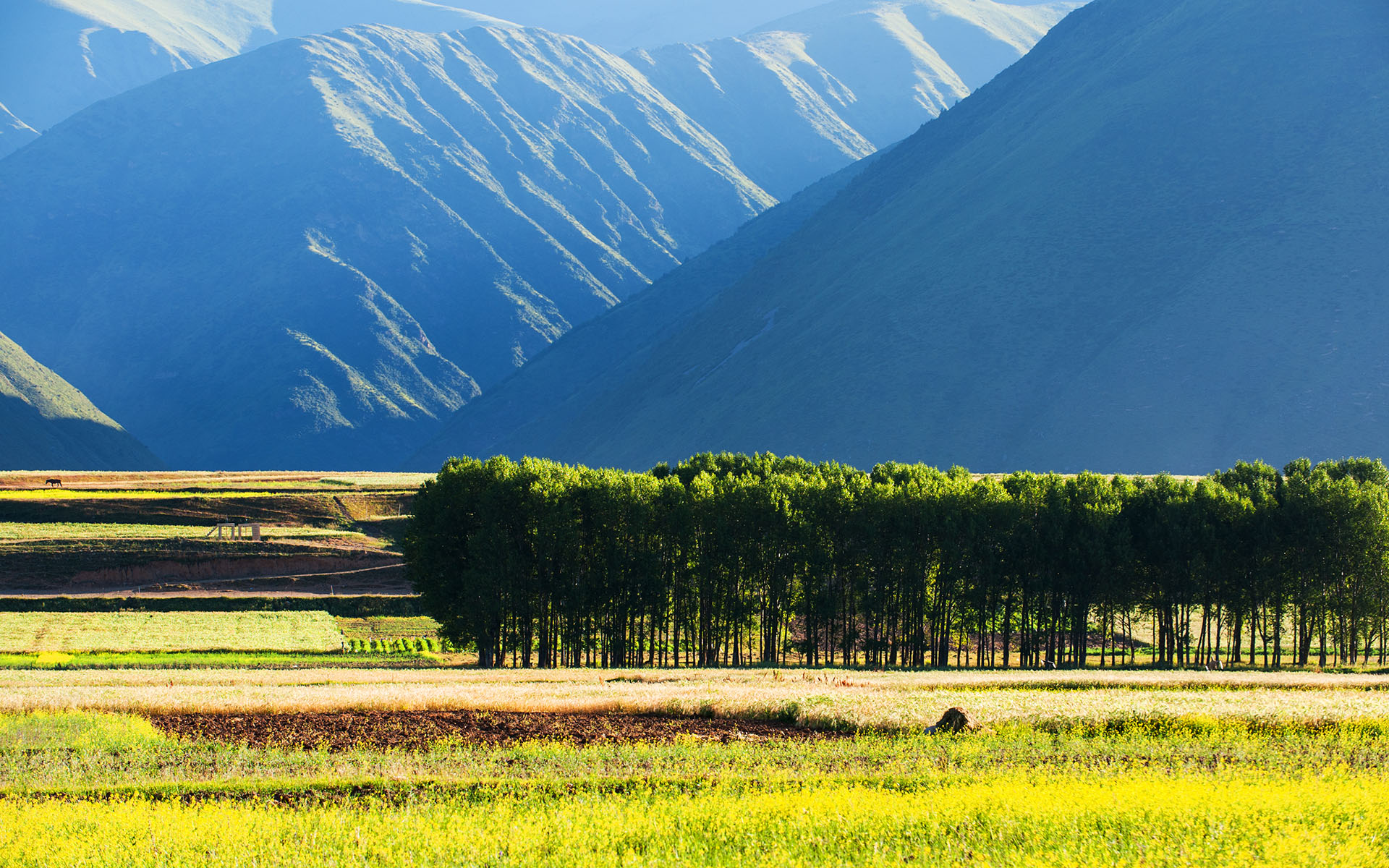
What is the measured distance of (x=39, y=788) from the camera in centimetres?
2519

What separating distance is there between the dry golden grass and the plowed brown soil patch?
125 centimetres

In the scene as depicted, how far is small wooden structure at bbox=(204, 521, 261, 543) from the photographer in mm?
109812

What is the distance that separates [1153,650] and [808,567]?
94.6 ft

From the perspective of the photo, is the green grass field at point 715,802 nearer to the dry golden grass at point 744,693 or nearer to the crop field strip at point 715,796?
the crop field strip at point 715,796

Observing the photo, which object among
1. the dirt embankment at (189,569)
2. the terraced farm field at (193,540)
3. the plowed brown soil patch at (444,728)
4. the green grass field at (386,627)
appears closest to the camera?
the plowed brown soil patch at (444,728)

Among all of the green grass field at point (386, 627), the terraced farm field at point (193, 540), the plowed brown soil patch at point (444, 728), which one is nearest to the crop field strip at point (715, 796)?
the plowed brown soil patch at point (444, 728)

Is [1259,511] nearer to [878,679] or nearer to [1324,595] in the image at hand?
[1324,595]

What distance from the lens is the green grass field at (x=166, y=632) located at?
7012 cm

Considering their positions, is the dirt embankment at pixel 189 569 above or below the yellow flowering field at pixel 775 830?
above

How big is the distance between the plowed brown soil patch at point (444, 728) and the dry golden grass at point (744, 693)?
4.09 ft

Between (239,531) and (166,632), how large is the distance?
39470mm

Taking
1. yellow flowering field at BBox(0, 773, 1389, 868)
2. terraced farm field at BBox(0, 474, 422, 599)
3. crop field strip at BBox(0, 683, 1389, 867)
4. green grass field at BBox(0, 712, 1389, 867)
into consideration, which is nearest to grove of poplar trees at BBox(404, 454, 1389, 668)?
terraced farm field at BBox(0, 474, 422, 599)

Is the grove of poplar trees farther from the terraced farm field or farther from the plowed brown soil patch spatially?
the plowed brown soil patch

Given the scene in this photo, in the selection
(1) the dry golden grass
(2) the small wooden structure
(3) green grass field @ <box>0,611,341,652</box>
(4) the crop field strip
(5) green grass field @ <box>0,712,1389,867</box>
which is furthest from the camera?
(2) the small wooden structure
